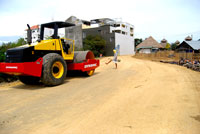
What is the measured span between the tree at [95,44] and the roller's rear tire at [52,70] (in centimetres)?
2641

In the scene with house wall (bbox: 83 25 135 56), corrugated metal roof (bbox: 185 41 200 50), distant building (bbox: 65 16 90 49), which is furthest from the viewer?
distant building (bbox: 65 16 90 49)

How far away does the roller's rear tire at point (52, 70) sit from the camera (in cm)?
632

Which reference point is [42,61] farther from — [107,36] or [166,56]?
[107,36]

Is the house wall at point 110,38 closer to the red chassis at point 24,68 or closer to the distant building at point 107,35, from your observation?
the distant building at point 107,35

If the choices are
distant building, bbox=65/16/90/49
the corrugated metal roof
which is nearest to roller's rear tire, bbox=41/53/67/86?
the corrugated metal roof

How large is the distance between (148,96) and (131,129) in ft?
7.09

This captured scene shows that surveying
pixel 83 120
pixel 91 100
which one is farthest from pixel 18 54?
pixel 83 120

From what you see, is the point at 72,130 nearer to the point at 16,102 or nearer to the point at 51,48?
the point at 16,102

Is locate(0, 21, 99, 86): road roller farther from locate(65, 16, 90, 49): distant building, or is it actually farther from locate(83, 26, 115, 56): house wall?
locate(65, 16, 90, 49): distant building

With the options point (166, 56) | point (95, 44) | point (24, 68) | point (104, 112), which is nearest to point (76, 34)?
point (95, 44)

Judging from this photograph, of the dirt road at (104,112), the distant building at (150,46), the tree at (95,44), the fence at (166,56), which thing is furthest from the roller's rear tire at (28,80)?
the distant building at (150,46)

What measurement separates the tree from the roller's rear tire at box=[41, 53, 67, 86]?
26.4 m

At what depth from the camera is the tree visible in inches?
1324

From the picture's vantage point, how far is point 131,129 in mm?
3066
